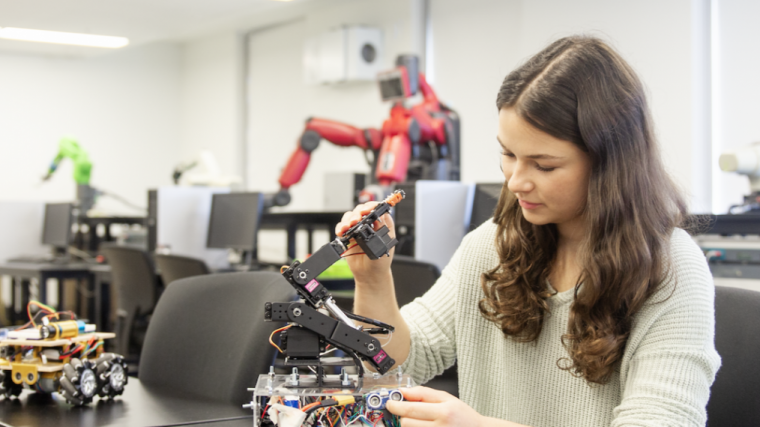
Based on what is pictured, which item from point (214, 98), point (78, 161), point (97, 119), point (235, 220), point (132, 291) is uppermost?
point (214, 98)

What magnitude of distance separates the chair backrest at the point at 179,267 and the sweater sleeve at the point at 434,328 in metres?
1.80

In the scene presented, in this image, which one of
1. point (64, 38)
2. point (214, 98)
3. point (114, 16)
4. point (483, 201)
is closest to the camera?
point (483, 201)

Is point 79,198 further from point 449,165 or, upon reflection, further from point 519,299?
point 519,299

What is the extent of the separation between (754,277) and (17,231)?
14.5ft

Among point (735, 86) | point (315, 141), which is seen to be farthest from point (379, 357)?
point (735, 86)

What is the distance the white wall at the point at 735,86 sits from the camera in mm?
3604

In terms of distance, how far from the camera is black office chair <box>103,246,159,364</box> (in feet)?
10.1

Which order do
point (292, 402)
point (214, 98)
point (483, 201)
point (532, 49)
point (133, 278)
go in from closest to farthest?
point (292, 402)
point (483, 201)
point (133, 278)
point (532, 49)
point (214, 98)

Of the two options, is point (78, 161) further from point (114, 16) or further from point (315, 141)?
point (315, 141)

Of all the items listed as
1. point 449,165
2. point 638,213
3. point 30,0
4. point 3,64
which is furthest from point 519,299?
point 3,64

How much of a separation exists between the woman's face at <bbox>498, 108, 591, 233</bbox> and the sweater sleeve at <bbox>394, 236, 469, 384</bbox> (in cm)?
28

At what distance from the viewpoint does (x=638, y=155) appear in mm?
965

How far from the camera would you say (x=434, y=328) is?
1.19 m

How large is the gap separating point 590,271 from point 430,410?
0.33 meters
